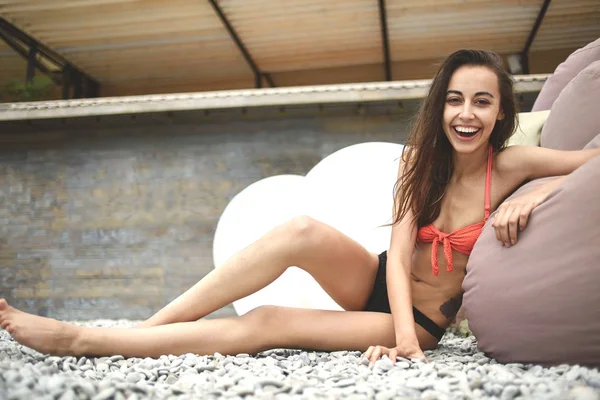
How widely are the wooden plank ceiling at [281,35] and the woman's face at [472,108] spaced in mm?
2821

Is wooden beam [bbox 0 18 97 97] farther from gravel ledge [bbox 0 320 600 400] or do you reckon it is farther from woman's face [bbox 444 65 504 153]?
woman's face [bbox 444 65 504 153]

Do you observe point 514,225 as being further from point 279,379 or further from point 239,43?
point 239,43

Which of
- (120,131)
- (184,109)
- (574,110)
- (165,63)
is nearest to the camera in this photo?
(574,110)

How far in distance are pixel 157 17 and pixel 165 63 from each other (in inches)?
29.5

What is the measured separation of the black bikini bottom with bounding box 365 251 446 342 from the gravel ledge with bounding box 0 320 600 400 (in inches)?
4.8

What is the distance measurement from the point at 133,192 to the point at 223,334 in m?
1.94

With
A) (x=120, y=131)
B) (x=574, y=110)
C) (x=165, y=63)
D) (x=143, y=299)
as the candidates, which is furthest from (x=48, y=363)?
(x=165, y=63)

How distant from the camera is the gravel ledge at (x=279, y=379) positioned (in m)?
0.79

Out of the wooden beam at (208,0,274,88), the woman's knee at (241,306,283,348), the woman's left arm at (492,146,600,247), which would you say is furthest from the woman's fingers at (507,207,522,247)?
the wooden beam at (208,0,274,88)

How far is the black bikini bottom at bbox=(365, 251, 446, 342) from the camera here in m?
1.29

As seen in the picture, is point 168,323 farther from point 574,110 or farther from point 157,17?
point 157,17

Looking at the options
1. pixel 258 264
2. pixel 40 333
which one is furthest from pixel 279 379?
pixel 40 333

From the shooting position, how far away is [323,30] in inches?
174

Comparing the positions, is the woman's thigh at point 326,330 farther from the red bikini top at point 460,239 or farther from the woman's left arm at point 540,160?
the woman's left arm at point 540,160
